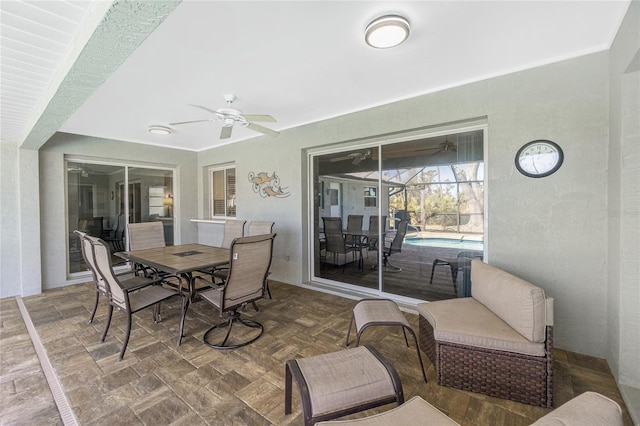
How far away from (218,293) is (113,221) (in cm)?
408

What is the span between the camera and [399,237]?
3.69 meters

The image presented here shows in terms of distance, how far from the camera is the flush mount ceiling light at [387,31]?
182 centimetres

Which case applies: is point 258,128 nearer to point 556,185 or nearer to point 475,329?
point 475,329

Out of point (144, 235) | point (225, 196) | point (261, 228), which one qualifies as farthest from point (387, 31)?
point (225, 196)

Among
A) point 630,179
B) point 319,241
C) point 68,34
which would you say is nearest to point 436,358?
point 630,179

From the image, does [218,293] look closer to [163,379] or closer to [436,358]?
[163,379]

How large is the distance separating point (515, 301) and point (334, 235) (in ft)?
9.12

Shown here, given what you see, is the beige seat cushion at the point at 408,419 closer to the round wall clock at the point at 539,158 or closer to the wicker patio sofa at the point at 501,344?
the wicker patio sofa at the point at 501,344

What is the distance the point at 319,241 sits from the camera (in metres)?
4.55

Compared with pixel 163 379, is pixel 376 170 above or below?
above

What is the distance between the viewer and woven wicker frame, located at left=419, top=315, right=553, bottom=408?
1.74 meters

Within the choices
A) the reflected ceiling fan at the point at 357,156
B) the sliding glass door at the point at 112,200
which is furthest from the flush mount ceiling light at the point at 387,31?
the sliding glass door at the point at 112,200

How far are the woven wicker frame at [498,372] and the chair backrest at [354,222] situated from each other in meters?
2.20

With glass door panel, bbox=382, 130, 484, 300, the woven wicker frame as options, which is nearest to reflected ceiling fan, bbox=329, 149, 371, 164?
glass door panel, bbox=382, 130, 484, 300
